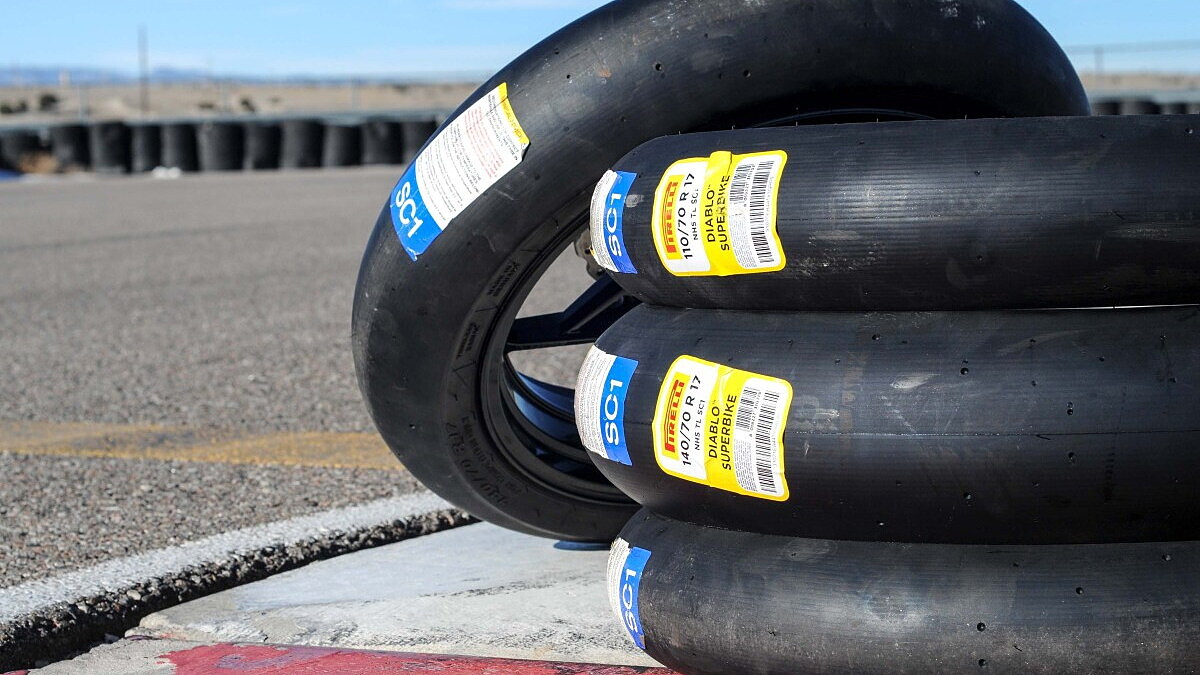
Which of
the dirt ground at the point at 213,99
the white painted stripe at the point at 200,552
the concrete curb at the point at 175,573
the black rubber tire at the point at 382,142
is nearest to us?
the concrete curb at the point at 175,573

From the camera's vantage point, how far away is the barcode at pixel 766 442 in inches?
77.7

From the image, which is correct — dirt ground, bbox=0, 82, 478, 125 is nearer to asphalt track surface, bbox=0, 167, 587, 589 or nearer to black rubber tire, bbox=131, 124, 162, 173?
black rubber tire, bbox=131, 124, 162, 173

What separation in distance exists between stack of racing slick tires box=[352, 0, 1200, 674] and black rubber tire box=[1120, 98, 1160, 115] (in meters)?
22.0

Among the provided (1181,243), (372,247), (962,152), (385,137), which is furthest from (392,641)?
(385,137)

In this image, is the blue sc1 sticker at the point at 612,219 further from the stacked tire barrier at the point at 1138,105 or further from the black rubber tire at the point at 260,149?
the black rubber tire at the point at 260,149

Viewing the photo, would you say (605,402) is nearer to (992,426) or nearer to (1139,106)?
(992,426)

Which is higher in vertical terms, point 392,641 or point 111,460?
point 392,641

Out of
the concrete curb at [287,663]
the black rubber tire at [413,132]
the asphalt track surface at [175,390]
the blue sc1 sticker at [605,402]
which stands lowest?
the black rubber tire at [413,132]

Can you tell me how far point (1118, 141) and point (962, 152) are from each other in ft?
0.70

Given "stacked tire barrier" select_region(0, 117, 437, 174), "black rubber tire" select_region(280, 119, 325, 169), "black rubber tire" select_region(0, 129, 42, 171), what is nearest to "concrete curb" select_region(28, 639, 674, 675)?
"stacked tire barrier" select_region(0, 117, 437, 174)

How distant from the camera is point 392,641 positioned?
7.95 ft

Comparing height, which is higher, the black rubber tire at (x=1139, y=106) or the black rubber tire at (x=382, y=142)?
the black rubber tire at (x=1139, y=106)

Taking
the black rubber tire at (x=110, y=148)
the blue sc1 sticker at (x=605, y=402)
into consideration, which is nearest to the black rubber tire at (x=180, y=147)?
the black rubber tire at (x=110, y=148)

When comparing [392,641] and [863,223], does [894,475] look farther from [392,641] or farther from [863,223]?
[392,641]
